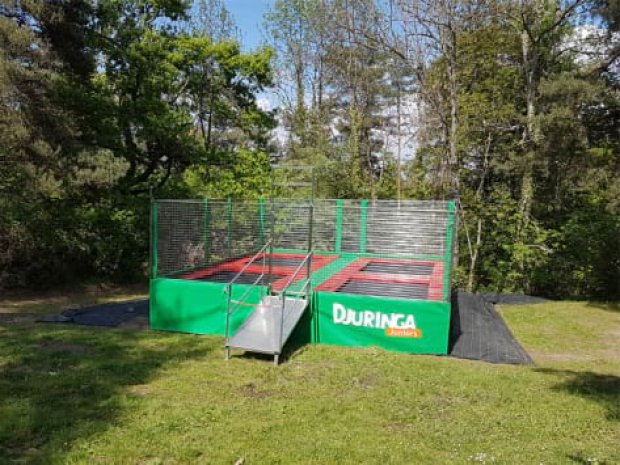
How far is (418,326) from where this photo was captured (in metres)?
6.98

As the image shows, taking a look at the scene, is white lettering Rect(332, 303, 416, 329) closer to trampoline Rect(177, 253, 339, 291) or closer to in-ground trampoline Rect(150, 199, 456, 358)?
in-ground trampoline Rect(150, 199, 456, 358)

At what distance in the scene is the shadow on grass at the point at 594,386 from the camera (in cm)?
501

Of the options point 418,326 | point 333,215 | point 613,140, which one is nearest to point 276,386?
point 418,326

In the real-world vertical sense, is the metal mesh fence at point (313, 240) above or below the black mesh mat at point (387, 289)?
above

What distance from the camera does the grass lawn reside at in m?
3.84

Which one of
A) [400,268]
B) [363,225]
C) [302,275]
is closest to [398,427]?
[302,275]

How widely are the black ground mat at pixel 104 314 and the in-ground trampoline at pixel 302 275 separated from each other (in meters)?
0.94

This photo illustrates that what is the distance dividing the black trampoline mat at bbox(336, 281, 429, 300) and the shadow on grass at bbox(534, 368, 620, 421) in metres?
1.88

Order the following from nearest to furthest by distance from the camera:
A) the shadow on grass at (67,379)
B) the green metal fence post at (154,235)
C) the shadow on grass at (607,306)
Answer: the shadow on grass at (67,379) → the green metal fence post at (154,235) → the shadow on grass at (607,306)

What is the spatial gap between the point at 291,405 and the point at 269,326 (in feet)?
6.51

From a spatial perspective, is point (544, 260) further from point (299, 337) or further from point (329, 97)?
point (329, 97)

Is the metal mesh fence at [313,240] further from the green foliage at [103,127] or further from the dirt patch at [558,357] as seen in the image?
the green foliage at [103,127]

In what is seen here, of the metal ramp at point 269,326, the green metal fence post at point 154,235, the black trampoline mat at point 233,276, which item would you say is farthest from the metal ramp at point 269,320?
the green metal fence post at point 154,235

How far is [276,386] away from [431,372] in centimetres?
187
